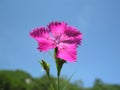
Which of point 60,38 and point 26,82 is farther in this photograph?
point 26,82

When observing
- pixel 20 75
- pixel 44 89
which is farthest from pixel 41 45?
pixel 20 75

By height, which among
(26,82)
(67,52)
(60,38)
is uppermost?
(26,82)

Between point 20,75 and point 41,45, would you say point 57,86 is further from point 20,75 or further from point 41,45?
point 20,75

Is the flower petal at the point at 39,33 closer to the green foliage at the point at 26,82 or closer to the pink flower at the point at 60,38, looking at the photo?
the pink flower at the point at 60,38

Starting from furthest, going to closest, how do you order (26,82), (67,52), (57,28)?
1. (26,82)
2. (57,28)
3. (67,52)

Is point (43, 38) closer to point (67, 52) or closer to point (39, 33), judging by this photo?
point (39, 33)

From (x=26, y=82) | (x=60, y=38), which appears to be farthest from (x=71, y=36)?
(x=26, y=82)

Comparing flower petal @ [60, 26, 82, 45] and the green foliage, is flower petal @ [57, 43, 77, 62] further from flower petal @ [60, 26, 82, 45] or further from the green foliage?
the green foliage

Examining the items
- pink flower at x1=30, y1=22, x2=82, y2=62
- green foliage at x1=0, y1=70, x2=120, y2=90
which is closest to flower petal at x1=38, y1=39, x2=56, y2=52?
pink flower at x1=30, y1=22, x2=82, y2=62

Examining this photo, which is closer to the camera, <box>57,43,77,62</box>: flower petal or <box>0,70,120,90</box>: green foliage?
<box>57,43,77,62</box>: flower petal
